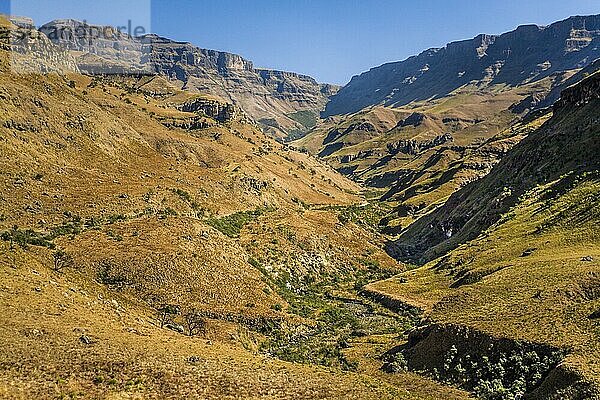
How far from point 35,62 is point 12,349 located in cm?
11802

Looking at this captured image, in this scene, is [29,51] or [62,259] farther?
[29,51]

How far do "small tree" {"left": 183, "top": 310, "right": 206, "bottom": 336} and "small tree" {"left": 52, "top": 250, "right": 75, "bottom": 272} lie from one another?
17732 mm

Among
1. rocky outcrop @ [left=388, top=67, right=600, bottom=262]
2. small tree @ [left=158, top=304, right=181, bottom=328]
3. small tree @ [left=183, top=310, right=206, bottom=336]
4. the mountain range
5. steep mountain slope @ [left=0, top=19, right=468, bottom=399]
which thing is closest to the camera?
steep mountain slope @ [left=0, top=19, right=468, bottom=399]

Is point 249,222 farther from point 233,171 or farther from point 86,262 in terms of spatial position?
point 86,262

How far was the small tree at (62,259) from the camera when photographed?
60.8 meters

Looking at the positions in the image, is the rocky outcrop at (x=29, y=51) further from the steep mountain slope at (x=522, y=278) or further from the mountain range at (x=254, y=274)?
the steep mountain slope at (x=522, y=278)

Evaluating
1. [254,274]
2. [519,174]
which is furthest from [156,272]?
[519,174]

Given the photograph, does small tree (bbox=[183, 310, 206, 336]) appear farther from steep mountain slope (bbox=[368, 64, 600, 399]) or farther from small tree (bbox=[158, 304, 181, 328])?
steep mountain slope (bbox=[368, 64, 600, 399])

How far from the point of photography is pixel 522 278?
192ft

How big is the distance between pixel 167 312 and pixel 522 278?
46916 mm

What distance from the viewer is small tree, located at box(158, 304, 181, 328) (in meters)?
58.0

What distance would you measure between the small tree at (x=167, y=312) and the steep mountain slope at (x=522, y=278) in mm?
28537

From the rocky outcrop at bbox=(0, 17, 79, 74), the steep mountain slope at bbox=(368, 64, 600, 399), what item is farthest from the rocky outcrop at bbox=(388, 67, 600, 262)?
the rocky outcrop at bbox=(0, 17, 79, 74)

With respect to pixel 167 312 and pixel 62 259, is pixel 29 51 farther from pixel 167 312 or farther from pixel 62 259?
pixel 167 312
